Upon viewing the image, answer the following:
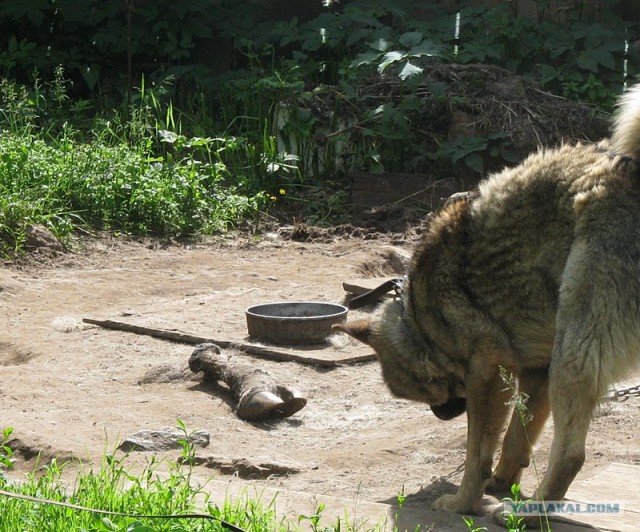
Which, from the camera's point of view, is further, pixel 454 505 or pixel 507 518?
pixel 454 505

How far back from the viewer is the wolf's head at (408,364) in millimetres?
4777

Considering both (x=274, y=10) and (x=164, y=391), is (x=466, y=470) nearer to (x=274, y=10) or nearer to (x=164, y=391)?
(x=164, y=391)

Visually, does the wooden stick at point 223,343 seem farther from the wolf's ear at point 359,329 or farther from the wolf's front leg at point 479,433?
the wolf's front leg at point 479,433

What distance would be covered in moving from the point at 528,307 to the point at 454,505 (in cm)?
90

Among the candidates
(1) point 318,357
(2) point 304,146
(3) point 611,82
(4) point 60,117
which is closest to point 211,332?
(1) point 318,357

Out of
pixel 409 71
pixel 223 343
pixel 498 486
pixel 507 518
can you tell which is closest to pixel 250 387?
pixel 223 343

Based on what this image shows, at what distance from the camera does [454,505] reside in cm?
439

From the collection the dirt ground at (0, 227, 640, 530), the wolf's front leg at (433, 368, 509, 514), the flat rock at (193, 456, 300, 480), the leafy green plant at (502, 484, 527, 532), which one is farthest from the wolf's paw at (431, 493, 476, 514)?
the flat rock at (193, 456, 300, 480)

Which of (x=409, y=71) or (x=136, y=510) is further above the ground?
(x=409, y=71)

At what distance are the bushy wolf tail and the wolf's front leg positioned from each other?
1.06 meters

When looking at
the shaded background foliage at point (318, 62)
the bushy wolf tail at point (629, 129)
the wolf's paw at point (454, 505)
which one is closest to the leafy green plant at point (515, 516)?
the wolf's paw at point (454, 505)

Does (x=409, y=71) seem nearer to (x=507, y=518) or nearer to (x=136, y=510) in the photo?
(x=507, y=518)

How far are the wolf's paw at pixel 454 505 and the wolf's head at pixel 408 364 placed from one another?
1.82 feet

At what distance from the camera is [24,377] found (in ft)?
20.7
